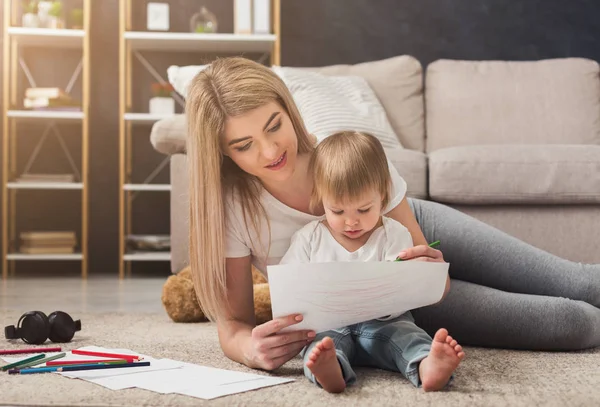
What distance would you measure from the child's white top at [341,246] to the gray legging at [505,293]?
291 mm

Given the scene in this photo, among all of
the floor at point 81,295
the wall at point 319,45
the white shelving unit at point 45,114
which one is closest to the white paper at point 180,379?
the floor at point 81,295

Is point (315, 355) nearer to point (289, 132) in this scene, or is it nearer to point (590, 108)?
point (289, 132)

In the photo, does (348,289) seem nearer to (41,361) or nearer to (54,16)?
(41,361)

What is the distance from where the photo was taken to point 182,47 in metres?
3.95

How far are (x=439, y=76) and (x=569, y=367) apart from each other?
84.4 inches

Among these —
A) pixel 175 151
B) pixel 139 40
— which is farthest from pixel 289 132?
pixel 139 40

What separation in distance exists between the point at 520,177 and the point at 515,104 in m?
0.83

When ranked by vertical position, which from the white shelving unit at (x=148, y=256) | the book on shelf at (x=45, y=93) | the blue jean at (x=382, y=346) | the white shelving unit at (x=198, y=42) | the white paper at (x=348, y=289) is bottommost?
the white shelving unit at (x=148, y=256)

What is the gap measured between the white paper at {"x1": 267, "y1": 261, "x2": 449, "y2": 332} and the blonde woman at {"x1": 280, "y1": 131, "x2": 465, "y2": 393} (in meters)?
0.07

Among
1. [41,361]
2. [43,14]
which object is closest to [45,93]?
[43,14]

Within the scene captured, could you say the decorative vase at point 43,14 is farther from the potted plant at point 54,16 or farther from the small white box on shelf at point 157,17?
the small white box on shelf at point 157,17

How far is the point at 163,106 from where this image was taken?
3.74 meters

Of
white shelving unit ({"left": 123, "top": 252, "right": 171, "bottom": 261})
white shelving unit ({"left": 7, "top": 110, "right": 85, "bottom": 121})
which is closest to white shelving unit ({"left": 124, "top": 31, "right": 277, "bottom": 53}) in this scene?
white shelving unit ({"left": 7, "top": 110, "right": 85, "bottom": 121})

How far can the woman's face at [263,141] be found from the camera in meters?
1.26
